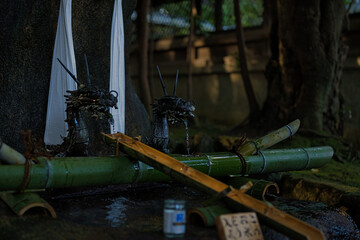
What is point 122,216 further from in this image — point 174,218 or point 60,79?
point 60,79

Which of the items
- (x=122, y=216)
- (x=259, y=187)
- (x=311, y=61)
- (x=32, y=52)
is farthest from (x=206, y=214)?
(x=311, y=61)

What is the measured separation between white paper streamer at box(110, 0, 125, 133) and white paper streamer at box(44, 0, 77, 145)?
58cm

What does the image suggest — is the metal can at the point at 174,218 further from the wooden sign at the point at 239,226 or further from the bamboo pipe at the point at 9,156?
the bamboo pipe at the point at 9,156

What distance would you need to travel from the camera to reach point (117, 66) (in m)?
5.84

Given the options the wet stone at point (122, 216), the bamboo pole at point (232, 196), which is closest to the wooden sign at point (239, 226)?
the bamboo pole at point (232, 196)

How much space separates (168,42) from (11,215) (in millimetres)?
11221

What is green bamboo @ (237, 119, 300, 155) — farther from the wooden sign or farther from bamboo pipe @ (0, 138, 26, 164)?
bamboo pipe @ (0, 138, 26, 164)

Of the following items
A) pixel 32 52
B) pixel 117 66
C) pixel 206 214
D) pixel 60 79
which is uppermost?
pixel 32 52

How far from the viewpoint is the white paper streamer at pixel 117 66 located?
5.73m

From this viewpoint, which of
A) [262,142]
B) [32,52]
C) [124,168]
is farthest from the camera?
[32,52]

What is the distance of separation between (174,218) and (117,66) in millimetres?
3246

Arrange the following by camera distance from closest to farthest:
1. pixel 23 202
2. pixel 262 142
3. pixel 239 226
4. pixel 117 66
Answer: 1. pixel 239 226
2. pixel 23 202
3. pixel 262 142
4. pixel 117 66

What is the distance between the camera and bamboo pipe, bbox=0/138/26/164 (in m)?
3.46

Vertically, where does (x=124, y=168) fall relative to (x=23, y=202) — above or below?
above
